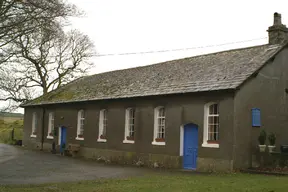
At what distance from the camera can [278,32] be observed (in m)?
20.7

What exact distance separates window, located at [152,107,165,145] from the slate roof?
1116mm

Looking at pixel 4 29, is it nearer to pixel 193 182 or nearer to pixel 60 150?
pixel 193 182

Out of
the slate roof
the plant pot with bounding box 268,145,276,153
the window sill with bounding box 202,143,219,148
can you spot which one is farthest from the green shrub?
the slate roof

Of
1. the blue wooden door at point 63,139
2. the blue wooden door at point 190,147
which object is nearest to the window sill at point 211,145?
the blue wooden door at point 190,147

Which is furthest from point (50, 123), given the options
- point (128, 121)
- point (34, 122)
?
point (128, 121)

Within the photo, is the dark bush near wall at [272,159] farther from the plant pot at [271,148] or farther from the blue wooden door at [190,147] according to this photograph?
the blue wooden door at [190,147]

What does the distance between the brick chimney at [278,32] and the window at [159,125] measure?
6.97m

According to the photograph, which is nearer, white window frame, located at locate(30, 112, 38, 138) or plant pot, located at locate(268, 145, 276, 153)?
plant pot, located at locate(268, 145, 276, 153)

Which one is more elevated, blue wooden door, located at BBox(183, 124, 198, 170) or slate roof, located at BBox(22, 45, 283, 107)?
slate roof, located at BBox(22, 45, 283, 107)

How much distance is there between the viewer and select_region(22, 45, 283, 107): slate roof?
19000 millimetres

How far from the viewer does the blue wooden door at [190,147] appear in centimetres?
1962

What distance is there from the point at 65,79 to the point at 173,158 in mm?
26477

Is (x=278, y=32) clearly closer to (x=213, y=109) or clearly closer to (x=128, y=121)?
(x=213, y=109)

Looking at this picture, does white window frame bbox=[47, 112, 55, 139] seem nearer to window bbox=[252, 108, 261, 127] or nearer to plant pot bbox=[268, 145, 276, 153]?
window bbox=[252, 108, 261, 127]
